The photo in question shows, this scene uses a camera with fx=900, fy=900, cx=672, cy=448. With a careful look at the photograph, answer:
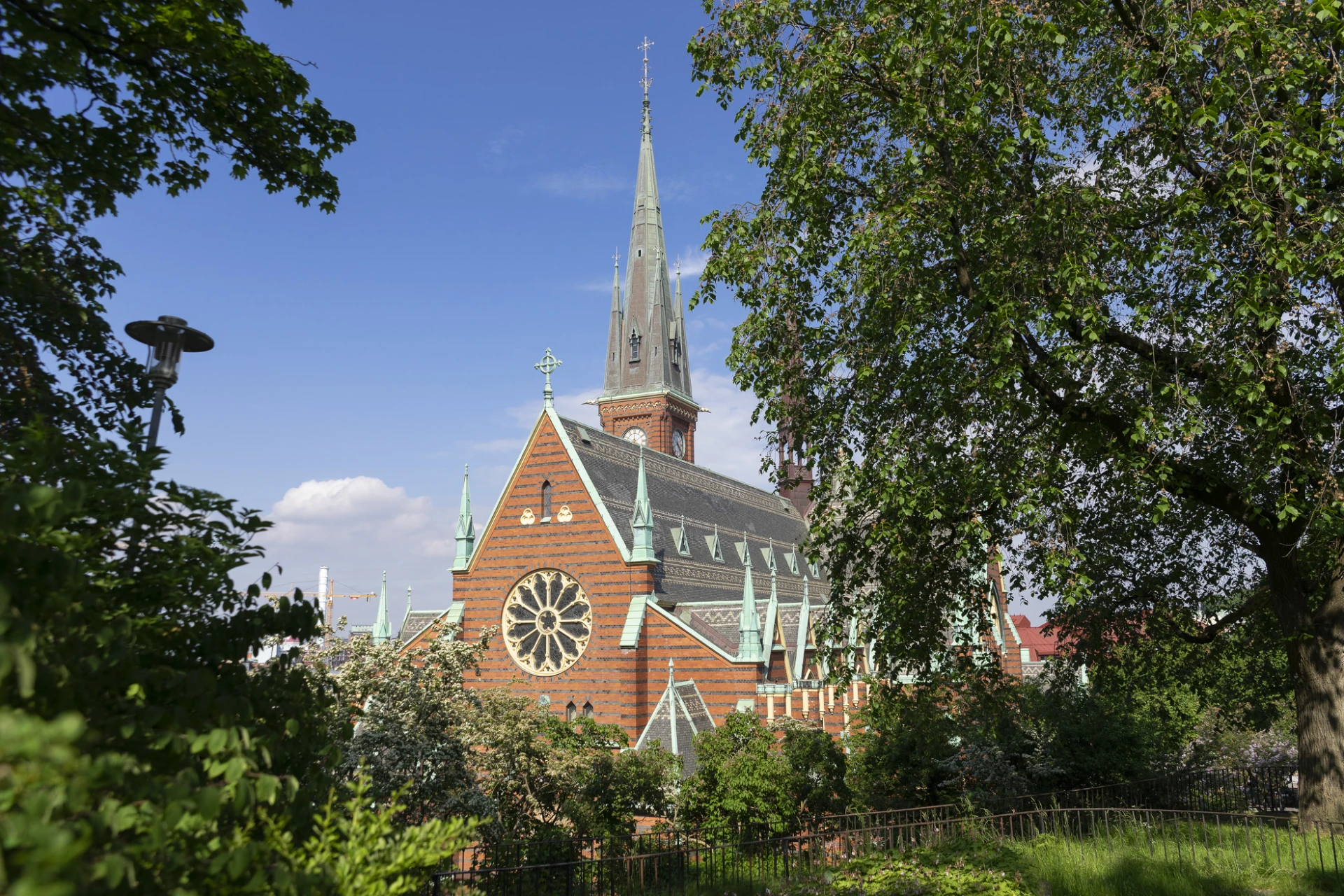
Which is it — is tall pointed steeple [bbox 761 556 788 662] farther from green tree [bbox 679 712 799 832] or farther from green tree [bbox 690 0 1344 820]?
green tree [bbox 690 0 1344 820]

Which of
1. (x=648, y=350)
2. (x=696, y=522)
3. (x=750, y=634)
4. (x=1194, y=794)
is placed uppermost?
(x=648, y=350)

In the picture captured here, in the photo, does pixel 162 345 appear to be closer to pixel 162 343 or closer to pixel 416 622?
pixel 162 343

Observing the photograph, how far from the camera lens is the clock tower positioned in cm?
5850

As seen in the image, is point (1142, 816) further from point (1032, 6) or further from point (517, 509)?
point (517, 509)

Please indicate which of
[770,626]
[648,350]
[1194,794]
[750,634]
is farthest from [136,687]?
[648,350]

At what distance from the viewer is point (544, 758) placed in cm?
1870

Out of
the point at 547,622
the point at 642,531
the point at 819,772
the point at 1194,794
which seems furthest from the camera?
the point at 547,622

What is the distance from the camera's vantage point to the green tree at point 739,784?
67.4ft

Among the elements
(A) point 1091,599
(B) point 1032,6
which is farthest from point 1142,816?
(B) point 1032,6

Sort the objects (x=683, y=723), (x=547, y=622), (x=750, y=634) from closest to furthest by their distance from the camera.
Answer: (x=683, y=723) < (x=750, y=634) < (x=547, y=622)

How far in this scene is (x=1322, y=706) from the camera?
11.8 m

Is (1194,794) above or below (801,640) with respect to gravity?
below

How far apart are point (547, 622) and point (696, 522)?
10.6 metres

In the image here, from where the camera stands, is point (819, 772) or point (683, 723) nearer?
point (819, 772)
